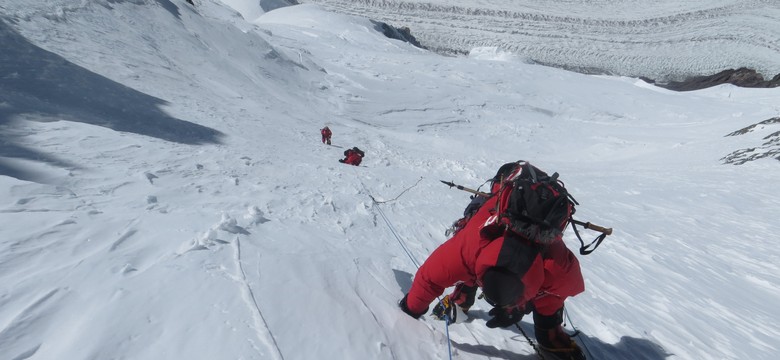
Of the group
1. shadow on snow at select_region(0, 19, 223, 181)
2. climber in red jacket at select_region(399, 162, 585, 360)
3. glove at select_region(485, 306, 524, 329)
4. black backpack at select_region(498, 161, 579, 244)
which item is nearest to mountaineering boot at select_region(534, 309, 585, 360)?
climber in red jacket at select_region(399, 162, 585, 360)

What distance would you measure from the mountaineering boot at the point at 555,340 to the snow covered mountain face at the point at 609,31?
35213 mm

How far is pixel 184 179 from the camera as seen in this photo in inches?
197

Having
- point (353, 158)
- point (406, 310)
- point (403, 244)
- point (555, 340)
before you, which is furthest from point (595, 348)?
point (353, 158)

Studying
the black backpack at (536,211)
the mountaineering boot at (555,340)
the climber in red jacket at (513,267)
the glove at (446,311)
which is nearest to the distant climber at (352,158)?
the glove at (446,311)

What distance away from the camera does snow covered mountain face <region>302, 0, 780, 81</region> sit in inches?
1495

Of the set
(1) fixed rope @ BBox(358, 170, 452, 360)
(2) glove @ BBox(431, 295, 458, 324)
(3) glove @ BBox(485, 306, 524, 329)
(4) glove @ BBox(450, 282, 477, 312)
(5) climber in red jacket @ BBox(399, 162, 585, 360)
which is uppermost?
(5) climber in red jacket @ BBox(399, 162, 585, 360)

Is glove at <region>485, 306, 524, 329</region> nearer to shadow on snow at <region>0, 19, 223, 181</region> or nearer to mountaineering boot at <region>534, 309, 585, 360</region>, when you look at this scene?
mountaineering boot at <region>534, 309, 585, 360</region>

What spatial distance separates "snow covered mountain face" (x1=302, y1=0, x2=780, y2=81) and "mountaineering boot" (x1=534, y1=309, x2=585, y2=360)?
35213 mm

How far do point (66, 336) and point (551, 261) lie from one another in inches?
89.3

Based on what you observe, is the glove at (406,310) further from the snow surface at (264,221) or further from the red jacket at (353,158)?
the red jacket at (353,158)

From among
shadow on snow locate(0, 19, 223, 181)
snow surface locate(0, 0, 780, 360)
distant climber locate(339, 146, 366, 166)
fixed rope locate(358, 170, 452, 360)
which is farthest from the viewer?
distant climber locate(339, 146, 366, 166)

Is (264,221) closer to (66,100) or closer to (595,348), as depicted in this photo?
(595,348)

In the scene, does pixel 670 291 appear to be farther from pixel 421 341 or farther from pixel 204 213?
pixel 204 213

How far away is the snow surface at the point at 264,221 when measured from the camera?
238 cm
